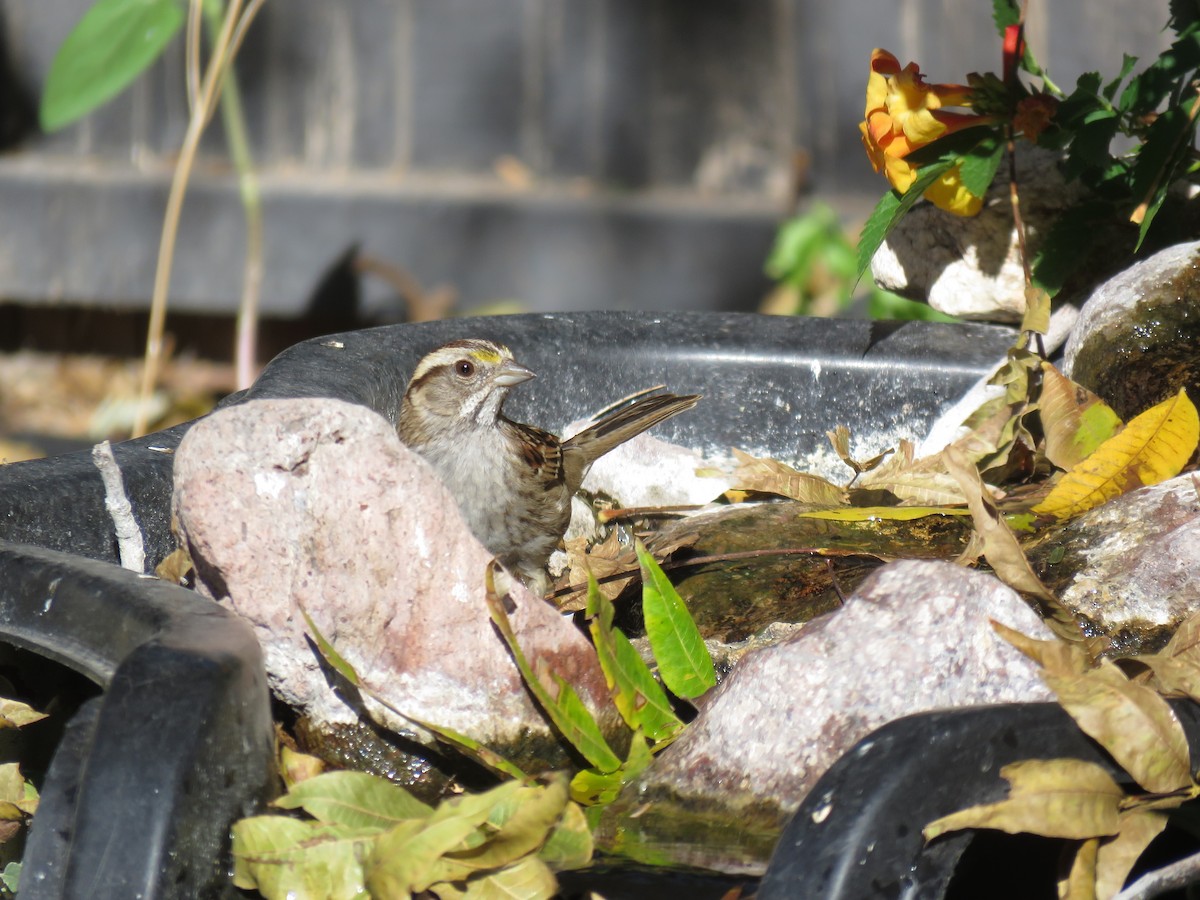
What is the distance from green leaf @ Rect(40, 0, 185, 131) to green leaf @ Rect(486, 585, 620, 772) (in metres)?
2.12

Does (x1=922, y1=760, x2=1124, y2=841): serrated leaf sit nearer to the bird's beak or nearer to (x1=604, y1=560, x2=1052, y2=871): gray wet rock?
(x1=604, y1=560, x2=1052, y2=871): gray wet rock

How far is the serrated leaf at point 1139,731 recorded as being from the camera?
1.41m

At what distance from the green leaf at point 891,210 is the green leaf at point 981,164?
3 cm

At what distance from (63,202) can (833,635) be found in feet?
16.1

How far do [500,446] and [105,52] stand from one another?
1.40 m

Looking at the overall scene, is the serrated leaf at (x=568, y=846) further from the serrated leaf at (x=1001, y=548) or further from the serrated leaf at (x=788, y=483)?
the serrated leaf at (x=788, y=483)

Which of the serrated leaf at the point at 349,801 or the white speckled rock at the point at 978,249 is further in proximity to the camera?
the white speckled rock at the point at 978,249

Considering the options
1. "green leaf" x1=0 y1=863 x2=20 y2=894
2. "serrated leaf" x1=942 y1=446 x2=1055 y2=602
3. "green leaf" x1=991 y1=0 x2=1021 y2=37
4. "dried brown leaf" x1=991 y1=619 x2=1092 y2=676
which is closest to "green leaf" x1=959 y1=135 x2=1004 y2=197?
"green leaf" x1=991 y1=0 x2=1021 y2=37

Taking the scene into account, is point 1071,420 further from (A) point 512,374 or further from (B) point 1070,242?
(A) point 512,374

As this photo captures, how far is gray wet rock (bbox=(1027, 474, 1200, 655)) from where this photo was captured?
1.87 m

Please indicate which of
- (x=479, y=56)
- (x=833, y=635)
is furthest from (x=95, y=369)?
(x=833, y=635)

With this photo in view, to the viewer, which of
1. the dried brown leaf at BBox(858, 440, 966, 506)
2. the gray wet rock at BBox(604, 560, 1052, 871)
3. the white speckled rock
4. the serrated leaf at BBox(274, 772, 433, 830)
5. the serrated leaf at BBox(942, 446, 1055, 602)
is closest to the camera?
the serrated leaf at BBox(274, 772, 433, 830)

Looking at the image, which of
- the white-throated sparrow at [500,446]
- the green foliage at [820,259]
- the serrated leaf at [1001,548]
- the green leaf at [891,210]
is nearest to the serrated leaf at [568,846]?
the serrated leaf at [1001,548]

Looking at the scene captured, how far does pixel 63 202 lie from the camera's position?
5797 millimetres
